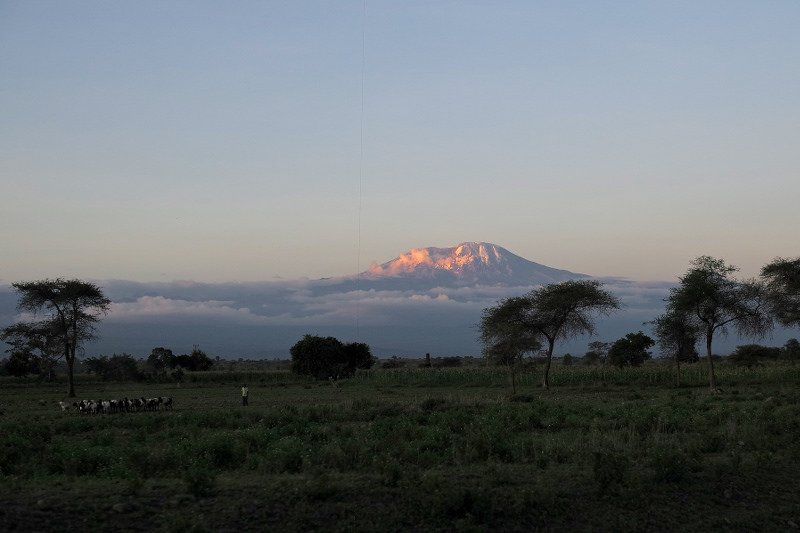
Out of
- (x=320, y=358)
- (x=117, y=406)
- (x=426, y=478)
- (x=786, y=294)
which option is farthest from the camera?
(x=320, y=358)

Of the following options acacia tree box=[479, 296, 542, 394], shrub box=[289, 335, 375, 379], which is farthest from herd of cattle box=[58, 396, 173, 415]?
shrub box=[289, 335, 375, 379]

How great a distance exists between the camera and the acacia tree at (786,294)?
51.5 metres

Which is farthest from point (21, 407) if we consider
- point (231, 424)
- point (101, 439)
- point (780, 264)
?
point (780, 264)

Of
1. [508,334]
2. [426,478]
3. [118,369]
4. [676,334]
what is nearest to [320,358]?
[118,369]

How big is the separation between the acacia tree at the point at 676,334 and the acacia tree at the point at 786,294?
5.60 meters

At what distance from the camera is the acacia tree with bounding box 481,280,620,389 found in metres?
56.4

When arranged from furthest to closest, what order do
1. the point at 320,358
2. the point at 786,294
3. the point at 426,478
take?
the point at 320,358 → the point at 786,294 → the point at 426,478

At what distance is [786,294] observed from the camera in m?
51.9

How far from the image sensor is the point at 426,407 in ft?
104

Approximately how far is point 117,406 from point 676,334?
3854 cm

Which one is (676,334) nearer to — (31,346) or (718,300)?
(718,300)

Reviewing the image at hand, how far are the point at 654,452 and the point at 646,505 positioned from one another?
8.09 ft

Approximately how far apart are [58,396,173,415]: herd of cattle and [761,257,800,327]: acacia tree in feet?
132

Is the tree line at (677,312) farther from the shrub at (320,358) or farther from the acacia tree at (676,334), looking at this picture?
the shrub at (320,358)
